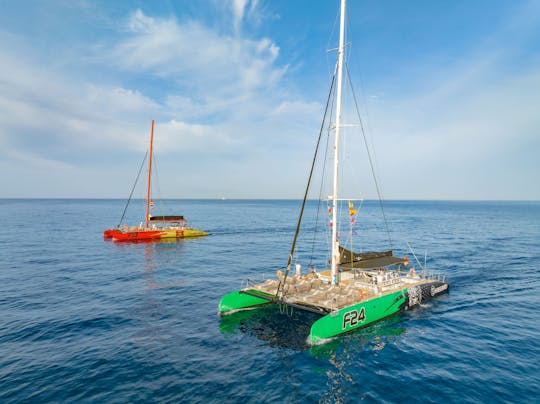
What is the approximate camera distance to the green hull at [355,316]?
54.5 feet

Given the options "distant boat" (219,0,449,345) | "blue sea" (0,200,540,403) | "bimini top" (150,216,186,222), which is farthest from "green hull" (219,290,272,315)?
"bimini top" (150,216,186,222)

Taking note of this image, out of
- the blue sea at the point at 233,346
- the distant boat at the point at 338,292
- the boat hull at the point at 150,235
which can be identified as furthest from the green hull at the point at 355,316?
the boat hull at the point at 150,235

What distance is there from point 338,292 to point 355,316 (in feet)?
6.17

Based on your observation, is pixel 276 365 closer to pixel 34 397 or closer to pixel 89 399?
pixel 89 399

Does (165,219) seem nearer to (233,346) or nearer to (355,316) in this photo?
(233,346)

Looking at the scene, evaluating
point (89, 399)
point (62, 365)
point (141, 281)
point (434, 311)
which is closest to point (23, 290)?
point (141, 281)

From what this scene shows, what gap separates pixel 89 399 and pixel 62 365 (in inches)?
145

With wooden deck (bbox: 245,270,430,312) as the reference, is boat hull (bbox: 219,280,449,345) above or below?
below

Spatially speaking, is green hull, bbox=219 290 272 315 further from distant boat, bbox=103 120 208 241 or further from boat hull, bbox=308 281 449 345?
distant boat, bbox=103 120 208 241

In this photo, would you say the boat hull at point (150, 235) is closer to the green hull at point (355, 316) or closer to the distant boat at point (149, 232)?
the distant boat at point (149, 232)

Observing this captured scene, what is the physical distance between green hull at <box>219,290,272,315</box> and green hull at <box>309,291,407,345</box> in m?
5.12

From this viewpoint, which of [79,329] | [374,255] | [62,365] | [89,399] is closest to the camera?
[89,399]

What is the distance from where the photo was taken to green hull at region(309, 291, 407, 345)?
54.5 feet

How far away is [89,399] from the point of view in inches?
473
